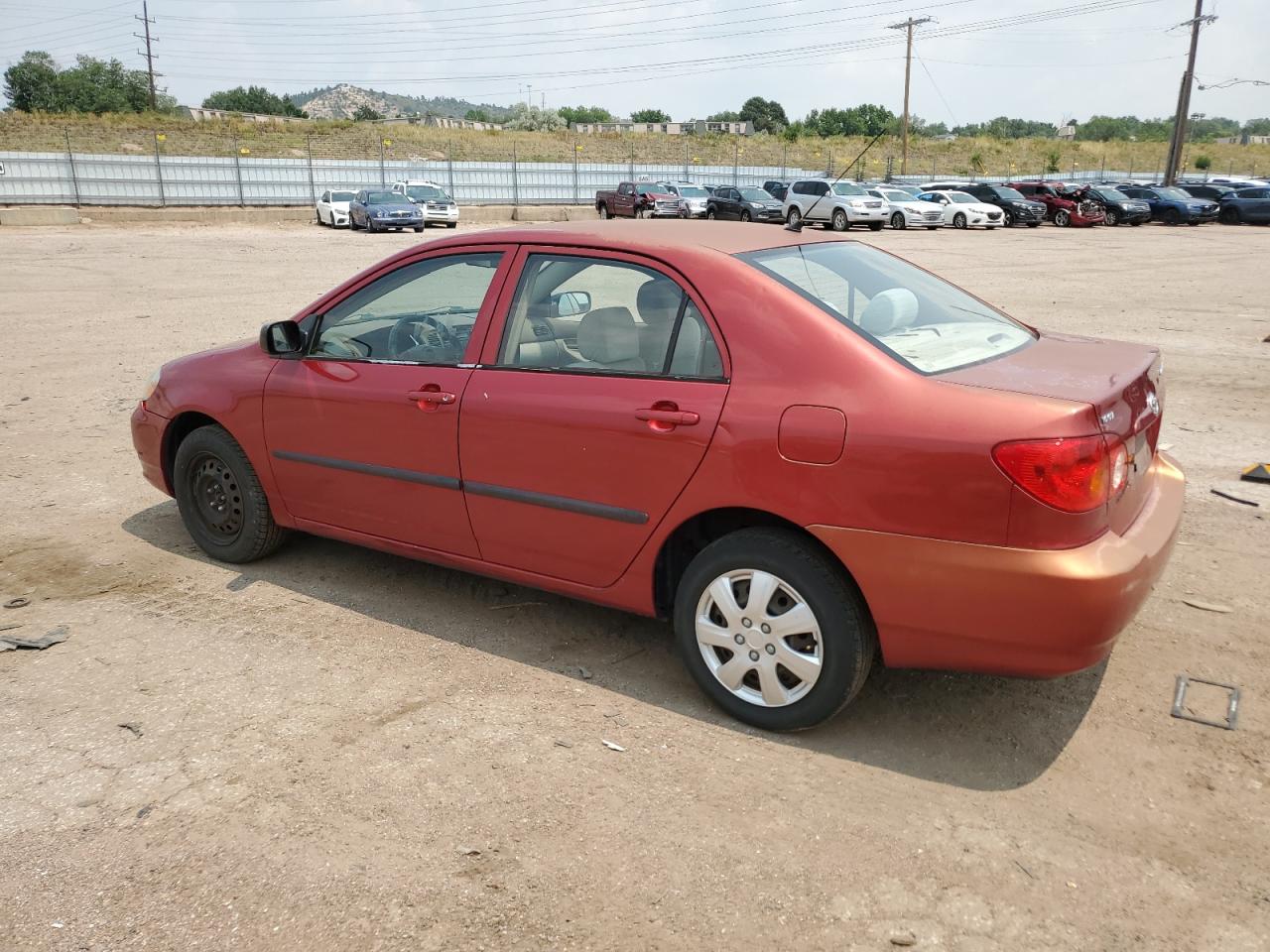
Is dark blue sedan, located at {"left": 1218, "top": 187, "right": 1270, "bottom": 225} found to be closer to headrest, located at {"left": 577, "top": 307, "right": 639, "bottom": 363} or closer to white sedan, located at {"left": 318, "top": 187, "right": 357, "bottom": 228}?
white sedan, located at {"left": 318, "top": 187, "right": 357, "bottom": 228}

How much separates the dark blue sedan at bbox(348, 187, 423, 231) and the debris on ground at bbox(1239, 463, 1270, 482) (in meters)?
28.9

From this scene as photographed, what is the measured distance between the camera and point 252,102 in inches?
4633

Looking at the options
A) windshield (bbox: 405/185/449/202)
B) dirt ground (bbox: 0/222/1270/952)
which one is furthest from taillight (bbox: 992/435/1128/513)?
windshield (bbox: 405/185/449/202)

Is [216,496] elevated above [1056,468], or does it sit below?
below

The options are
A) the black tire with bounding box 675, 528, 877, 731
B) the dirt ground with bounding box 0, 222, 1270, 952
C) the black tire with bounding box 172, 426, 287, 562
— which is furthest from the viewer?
the black tire with bounding box 172, 426, 287, 562

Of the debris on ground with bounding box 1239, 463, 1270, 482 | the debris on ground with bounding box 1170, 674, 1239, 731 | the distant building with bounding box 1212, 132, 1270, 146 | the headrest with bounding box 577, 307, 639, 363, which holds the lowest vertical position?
the debris on ground with bounding box 1170, 674, 1239, 731

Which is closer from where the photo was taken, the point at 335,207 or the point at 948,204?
the point at 335,207

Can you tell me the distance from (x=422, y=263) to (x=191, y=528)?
1918mm

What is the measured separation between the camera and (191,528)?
16.9 feet

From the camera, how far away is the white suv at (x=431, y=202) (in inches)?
1351

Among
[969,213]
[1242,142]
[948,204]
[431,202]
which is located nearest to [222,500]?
[431,202]

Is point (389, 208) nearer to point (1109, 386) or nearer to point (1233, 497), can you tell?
point (1233, 497)

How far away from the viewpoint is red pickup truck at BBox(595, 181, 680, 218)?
3884 cm

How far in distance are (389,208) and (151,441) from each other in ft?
93.6
